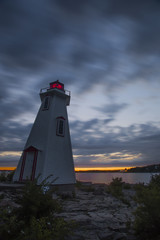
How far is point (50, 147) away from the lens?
13.4 m

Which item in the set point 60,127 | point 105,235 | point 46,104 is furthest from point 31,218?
point 46,104

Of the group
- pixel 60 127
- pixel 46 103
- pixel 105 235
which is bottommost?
pixel 105 235

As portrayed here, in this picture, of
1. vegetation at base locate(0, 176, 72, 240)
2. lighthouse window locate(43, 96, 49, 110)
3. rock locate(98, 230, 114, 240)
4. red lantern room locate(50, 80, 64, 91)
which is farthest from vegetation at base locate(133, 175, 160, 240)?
red lantern room locate(50, 80, 64, 91)

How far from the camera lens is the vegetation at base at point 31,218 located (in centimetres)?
347

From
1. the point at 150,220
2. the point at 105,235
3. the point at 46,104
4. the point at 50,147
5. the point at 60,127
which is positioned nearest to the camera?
the point at 150,220

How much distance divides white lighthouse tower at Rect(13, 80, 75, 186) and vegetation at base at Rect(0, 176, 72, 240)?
8052 millimetres

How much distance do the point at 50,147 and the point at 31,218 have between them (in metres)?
9.45

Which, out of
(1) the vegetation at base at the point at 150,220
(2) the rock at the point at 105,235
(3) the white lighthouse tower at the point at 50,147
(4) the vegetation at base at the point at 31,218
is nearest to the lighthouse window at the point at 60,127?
(3) the white lighthouse tower at the point at 50,147

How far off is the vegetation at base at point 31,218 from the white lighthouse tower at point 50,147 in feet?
26.4

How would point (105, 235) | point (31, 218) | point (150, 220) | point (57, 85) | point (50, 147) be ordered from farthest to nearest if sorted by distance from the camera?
point (57, 85)
point (50, 147)
point (105, 235)
point (31, 218)
point (150, 220)

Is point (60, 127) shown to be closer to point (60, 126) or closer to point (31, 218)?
point (60, 126)

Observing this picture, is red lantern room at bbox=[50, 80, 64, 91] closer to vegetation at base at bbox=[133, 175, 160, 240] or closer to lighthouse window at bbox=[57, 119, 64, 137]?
lighthouse window at bbox=[57, 119, 64, 137]

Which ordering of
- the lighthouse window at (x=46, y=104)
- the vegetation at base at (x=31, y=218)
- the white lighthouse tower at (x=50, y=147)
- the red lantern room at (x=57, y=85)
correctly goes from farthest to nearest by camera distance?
the red lantern room at (x=57, y=85) < the lighthouse window at (x=46, y=104) < the white lighthouse tower at (x=50, y=147) < the vegetation at base at (x=31, y=218)

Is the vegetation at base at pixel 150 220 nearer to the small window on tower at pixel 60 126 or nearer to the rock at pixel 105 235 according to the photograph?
the rock at pixel 105 235
